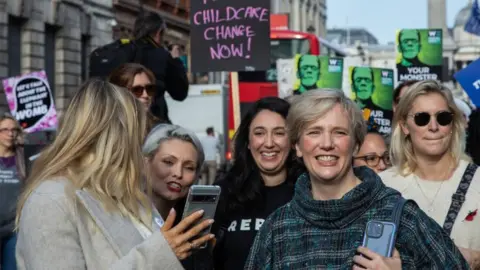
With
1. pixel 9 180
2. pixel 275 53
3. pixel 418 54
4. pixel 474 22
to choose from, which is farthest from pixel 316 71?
pixel 275 53

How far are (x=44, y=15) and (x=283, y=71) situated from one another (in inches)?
353

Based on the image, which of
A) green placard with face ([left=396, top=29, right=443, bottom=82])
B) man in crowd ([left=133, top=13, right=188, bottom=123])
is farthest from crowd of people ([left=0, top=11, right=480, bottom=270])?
green placard with face ([left=396, top=29, right=443, bottom=82])

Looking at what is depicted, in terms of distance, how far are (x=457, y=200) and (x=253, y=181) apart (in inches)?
40.7

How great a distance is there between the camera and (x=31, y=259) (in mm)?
3451

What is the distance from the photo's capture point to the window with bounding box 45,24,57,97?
27938 millimetres

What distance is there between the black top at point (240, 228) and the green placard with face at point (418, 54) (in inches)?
364

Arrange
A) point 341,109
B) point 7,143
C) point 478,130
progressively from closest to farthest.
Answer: point 341,109 < point 478,130 < point 7,143

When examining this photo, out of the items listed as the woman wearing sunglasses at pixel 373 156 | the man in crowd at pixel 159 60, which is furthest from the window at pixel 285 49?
the woman wearing sunglasses at pixel 373 156

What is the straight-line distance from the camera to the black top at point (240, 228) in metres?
4.93

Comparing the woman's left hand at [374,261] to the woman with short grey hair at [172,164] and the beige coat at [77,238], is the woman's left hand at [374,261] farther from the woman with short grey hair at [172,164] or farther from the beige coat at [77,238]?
the woman with short grey hair at [172,164]

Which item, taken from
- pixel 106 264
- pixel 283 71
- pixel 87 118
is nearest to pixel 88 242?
pixel 106 264

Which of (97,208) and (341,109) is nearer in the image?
(97,208)

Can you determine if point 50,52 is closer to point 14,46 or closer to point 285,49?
point 14,46

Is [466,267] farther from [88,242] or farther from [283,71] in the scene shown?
[283,71]
